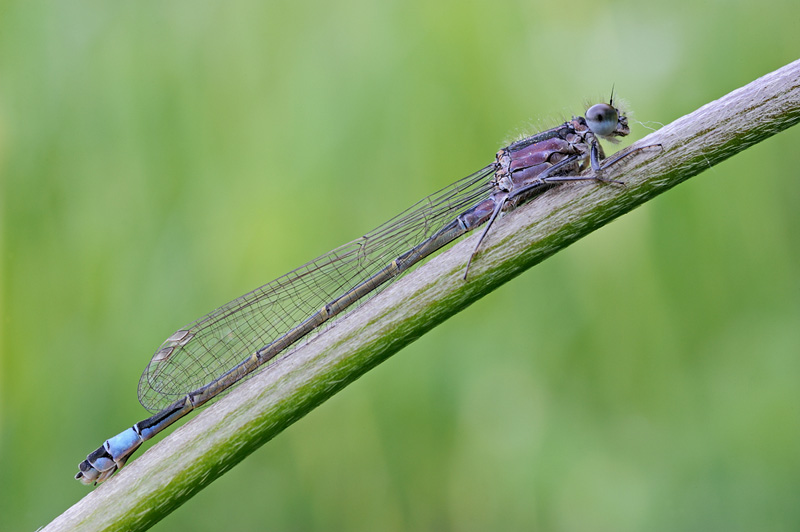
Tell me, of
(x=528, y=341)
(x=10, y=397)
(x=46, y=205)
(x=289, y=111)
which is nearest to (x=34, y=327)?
(x=10, y=397)

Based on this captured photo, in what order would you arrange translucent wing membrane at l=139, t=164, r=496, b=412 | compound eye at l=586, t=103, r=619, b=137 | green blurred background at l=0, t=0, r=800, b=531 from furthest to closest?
green blurred background at l=0, t=0, r=800, b=531, translucent wing membrane at l=139, t=164, r=496, b=412, compound eye at l=586, t=103, r=619, b=137

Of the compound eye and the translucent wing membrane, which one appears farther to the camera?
the translucent wing membrane

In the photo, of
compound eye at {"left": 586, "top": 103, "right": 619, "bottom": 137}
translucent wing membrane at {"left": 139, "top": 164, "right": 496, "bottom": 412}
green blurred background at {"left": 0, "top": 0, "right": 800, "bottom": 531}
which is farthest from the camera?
green blurred background at {"left": 0, "top": 0, "right": 800, "bottom": 531}

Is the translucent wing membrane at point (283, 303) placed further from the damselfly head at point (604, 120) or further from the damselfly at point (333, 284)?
the damselfly head at point (604, 120)

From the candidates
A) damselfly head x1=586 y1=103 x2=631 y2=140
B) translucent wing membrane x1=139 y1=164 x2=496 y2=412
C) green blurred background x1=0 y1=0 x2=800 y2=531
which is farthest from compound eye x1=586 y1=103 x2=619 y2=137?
translucent wing membrane x1=139 y1=164 x2=496 y2=412

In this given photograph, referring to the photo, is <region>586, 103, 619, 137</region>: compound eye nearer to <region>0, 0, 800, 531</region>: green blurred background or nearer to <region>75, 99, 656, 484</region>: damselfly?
<region>75, 99, 656, 484</region>: damselfly

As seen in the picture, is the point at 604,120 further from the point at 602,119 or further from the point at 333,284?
the point at 333,284

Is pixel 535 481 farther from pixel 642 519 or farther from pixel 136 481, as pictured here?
pixel 136 481

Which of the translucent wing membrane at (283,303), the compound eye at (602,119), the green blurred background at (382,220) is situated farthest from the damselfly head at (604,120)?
the translucent wing membrane at (283,303)
